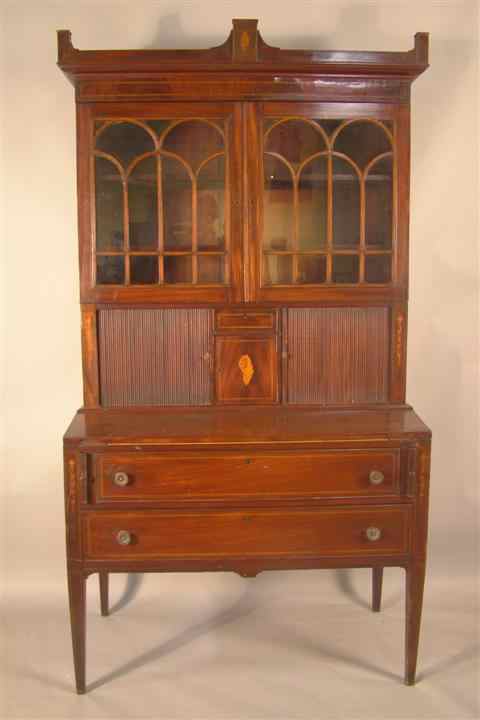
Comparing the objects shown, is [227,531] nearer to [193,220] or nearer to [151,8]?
[193,220]

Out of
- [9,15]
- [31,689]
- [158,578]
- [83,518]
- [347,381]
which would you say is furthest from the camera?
[158,578]

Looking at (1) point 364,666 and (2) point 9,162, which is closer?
(1) point 364,666

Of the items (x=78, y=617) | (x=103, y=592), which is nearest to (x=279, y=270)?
(x=78, y=617)

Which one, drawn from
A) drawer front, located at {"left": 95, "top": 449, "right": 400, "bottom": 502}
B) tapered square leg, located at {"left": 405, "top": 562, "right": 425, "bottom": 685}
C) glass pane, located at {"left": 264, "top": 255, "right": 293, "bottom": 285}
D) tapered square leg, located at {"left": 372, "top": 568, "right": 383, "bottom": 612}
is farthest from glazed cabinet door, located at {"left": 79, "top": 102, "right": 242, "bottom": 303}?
tapered square leg, located at {"left": 372, "top": 568, "right": 383, "bottom": 612}

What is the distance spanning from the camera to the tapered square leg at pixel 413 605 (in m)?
2.38

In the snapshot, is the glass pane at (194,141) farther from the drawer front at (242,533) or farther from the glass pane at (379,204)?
the drawer front at (242,533)

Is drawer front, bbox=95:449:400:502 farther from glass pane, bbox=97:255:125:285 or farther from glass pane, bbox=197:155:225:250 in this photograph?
glass pane, bbox=197:155:225:250

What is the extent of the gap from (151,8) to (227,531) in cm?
203

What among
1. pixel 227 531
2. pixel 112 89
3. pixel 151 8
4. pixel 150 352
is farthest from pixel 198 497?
pixel 151 8

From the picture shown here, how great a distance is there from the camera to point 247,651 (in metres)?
2.67

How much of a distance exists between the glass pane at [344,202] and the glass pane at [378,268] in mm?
103

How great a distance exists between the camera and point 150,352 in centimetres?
259

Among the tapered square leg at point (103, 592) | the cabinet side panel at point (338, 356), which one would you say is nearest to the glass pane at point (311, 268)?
the cabinet side panel at point (338, 356)

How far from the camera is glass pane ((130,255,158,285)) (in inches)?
99.5
